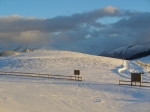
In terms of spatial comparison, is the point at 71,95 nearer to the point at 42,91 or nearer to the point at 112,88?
the point at 42,91

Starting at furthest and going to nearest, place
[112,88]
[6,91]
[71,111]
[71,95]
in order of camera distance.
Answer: [112,88], [6,91], [71,95], [71,111]

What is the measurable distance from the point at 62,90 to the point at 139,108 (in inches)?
417

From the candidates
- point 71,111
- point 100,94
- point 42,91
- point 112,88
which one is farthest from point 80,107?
point 112,88

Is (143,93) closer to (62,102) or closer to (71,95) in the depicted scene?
(71,95)

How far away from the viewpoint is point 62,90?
95.2ft

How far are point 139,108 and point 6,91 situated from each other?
563 inches

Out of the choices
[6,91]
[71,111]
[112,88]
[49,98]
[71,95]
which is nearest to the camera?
[71,111]

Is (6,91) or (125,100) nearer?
(125,100)

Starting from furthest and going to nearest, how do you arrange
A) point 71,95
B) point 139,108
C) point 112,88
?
point 112,88 < point 71,95 < point 139,108

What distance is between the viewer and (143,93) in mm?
26906

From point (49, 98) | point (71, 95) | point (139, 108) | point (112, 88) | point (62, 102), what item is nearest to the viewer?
point (139, 108)

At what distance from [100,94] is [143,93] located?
14.5ft

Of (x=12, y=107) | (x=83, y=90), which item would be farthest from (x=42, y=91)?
(x=12, y=107)

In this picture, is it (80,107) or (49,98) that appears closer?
(80,107)
